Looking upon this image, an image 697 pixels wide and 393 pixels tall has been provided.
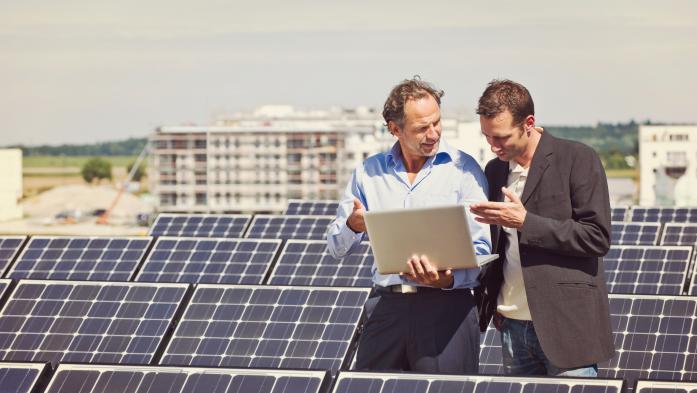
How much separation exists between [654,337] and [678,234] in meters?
9.88

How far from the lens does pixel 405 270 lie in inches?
269

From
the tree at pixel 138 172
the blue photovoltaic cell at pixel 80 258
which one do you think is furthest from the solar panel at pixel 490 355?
the tree at pixel 138 172

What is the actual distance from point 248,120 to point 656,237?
479ft

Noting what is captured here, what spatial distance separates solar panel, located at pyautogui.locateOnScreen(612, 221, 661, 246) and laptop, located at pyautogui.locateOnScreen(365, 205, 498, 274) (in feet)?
46.2

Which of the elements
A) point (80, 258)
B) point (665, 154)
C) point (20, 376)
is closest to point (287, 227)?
point (80, 258)

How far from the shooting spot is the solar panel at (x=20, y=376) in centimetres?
759

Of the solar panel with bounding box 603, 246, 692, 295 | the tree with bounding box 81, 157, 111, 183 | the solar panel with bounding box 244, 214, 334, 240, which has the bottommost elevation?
the tree with bounding box 81, 157, 111, 183

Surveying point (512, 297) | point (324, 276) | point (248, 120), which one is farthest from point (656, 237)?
point (248, 120)

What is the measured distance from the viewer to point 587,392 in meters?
6.36

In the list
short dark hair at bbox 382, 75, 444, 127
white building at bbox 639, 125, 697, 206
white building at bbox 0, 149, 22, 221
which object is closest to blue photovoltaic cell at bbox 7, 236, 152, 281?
short dark hair at bbox 382, 75, 444, 127

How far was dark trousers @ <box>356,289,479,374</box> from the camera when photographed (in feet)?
23.0

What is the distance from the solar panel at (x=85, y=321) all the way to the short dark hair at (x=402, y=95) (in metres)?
5.33

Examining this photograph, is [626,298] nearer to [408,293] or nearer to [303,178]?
[408,293]

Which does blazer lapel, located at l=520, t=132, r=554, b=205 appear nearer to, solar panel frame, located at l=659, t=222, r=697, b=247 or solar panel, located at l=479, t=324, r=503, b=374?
solar panel, located at l=479, t=324, r=503, b=374
